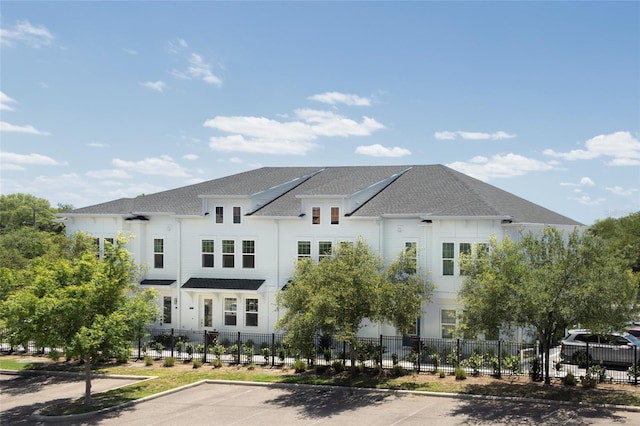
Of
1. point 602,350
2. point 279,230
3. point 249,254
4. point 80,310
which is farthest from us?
point 249,254

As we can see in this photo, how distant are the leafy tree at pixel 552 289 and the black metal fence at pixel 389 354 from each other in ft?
12.4

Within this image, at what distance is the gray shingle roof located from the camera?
1273 inches

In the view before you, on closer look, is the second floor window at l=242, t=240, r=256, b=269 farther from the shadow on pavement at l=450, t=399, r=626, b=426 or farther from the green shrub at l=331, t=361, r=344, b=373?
the shadow on pavement at l=450, t=399, r=626, b=426

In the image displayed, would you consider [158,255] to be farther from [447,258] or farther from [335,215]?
[447,258]

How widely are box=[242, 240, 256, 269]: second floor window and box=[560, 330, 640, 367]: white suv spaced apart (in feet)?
56.5

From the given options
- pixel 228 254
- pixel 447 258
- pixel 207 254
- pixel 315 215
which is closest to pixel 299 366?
pixel 447 258

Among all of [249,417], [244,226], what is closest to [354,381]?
[249,417]

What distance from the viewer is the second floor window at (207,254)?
119 ft

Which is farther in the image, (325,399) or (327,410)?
(325,399)

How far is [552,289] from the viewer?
69.4 ft

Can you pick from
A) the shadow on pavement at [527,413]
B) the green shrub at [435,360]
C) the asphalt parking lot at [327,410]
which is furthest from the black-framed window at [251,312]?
the shadow on pavement at [527,413]

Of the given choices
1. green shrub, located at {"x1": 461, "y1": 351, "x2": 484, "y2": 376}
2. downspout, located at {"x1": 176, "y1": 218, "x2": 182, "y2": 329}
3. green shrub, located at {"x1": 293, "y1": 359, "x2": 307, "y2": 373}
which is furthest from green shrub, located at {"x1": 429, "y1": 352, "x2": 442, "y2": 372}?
downspout, located at {"x1": 176, "y1": 218, "x2": 182, "y2": 329}

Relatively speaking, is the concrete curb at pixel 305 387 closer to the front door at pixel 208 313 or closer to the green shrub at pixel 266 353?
the green shrub at pixel 266 353

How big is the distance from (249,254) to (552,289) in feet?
61.5
